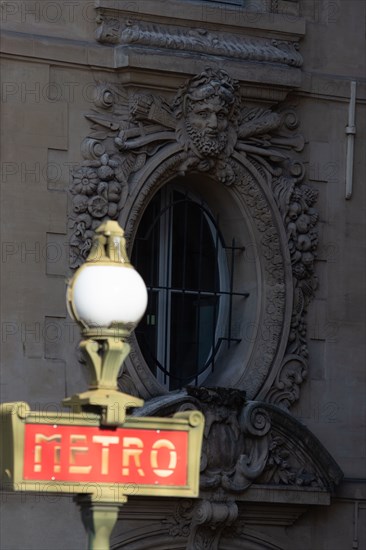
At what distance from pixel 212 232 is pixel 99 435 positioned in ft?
28.6

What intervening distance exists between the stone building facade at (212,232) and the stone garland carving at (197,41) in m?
0.02

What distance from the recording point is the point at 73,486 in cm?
891

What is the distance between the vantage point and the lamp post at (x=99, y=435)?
29.0 feet

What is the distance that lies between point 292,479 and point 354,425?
0.97 meters

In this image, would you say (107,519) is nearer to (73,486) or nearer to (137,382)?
(73,486)

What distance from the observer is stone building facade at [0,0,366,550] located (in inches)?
639

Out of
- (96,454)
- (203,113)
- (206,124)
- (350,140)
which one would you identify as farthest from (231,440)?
(96,454)

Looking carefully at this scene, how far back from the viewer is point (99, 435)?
352 inches

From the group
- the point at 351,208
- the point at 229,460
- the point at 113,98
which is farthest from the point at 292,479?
the point at 113,98

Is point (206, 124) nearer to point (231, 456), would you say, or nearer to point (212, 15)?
point (212, 15)

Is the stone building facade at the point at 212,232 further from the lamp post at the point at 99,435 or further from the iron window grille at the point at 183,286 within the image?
the lamp post at the point at 99,435

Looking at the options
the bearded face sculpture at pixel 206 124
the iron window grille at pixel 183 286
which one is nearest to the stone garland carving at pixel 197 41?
the bearded face sculpture at pixel 206 124

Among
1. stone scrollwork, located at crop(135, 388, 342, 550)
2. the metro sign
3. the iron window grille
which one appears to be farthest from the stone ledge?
the metro sign

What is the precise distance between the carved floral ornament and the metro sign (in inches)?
287
